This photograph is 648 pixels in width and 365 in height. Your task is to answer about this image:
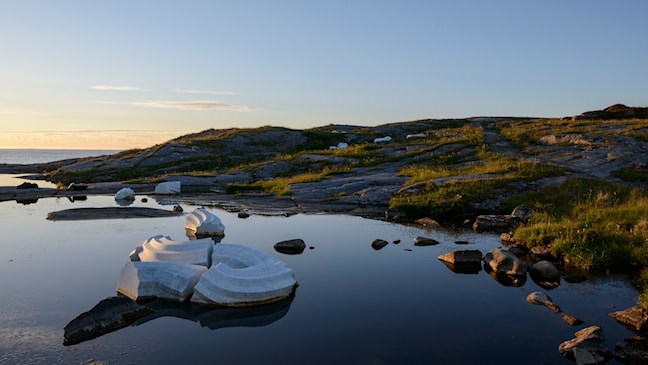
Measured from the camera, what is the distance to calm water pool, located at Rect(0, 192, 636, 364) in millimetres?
12062

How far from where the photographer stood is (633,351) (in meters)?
11.8

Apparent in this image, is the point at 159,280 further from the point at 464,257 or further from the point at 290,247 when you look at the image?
the point at 464,257

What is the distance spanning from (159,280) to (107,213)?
1961 centimetres

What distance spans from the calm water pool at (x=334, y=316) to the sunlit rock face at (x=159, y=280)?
0.88 meters

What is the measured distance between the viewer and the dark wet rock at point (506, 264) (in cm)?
1845

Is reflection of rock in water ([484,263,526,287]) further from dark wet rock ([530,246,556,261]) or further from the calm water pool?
dark wet rock ([530,246,556,261])

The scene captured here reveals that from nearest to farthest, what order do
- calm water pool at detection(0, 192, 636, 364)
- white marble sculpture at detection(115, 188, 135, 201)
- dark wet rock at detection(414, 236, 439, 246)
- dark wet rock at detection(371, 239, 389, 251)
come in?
calm water pool at detection(0, 192, 636, 364)
dark wet rock at detection(371, 239, 389, 251)
dark wet rock at detection(414, 236, 439, 246)
white marble sculpture at detection(115, 188, 135, 201)

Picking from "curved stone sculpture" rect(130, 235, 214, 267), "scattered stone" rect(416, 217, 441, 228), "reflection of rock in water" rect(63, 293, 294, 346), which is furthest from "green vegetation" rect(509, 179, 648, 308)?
"curved stone sculpture" rect(130, 235, 214, 267)

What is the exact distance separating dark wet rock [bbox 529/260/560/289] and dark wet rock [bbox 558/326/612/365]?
5001 mm

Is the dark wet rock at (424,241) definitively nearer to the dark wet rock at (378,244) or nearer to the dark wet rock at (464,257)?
the dark wet rock at (378,244)

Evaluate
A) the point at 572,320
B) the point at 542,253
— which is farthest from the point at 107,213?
the point at 572,320

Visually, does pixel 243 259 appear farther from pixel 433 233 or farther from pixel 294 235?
pixel 433 233

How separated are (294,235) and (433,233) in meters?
7.40

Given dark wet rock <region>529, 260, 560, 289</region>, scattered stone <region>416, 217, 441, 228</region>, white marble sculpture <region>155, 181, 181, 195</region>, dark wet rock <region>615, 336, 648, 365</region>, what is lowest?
white marble sculpture <region>155, 181, 181, 195</region>
